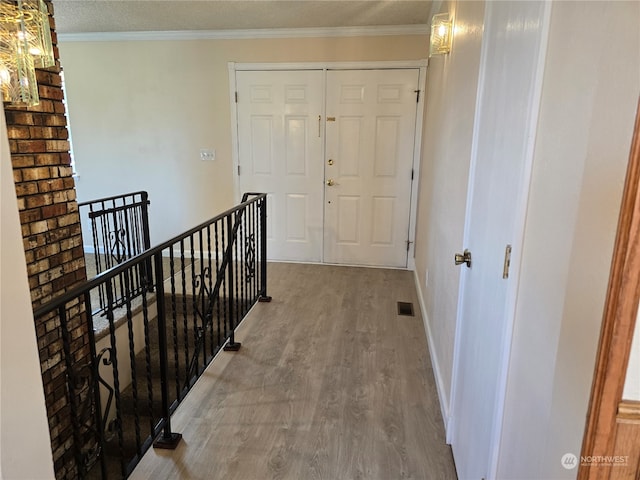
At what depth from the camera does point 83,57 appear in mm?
4551

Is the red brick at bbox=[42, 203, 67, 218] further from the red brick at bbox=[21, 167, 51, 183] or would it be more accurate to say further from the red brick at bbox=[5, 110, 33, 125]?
the red brick at bbox=[5, 110, 33, 125]

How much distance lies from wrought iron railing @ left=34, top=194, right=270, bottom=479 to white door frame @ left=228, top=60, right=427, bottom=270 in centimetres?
150

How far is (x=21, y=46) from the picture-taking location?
1.72m

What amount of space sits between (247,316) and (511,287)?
2.50m

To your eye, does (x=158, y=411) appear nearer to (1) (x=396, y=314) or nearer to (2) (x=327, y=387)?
(2) (x=327, y=387)

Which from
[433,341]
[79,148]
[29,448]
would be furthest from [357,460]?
[79,148]

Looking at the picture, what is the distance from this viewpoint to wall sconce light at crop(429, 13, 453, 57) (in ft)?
8.11

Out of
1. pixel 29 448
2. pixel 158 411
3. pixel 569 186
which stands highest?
pixel 569 186

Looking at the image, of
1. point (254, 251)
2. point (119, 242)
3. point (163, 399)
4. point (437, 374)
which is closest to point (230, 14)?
point (254, 251)

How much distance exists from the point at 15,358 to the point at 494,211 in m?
1.26

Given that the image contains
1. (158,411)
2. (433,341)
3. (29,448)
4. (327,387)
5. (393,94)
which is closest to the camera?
(29,448)

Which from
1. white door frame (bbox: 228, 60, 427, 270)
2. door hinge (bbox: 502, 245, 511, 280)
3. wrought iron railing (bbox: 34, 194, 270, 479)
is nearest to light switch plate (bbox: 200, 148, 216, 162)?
white door frame (bbox: 228, 60, 427, 270)

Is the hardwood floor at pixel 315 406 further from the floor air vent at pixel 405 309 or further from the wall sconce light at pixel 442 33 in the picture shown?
the wall sconce light at pixel 442 33

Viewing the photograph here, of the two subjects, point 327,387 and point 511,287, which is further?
point 327,387
